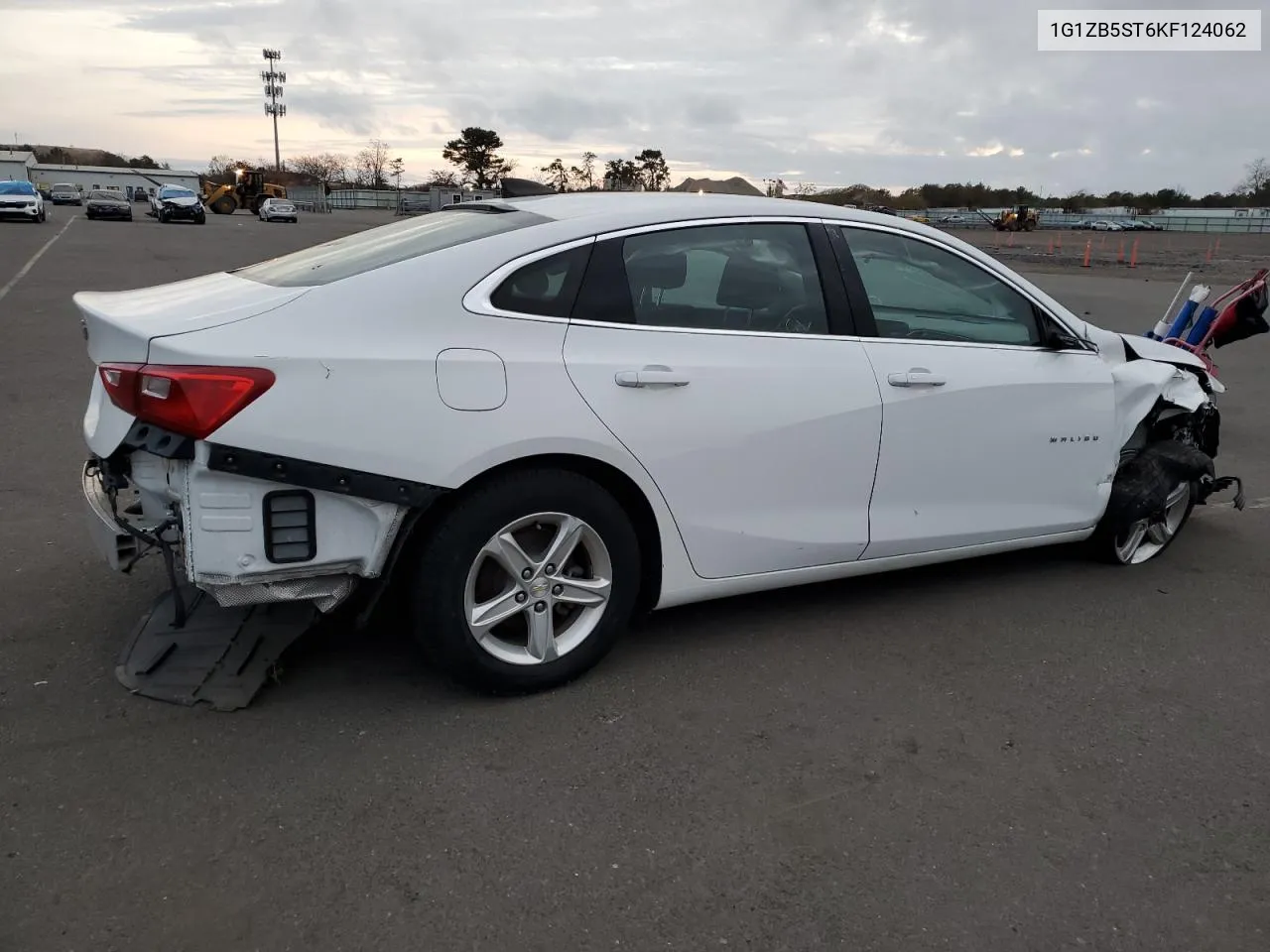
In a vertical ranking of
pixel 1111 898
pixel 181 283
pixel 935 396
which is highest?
pixel 181 283

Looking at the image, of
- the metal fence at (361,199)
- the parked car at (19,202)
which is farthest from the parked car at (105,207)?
the metal fence at (361,199)

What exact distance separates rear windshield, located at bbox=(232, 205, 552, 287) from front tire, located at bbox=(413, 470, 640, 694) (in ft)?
2.90

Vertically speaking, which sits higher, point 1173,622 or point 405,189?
point 405,189

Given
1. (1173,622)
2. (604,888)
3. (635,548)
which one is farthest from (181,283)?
(1173,622)

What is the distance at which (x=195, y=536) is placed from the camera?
9.29ft

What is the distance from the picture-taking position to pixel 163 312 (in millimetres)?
3105

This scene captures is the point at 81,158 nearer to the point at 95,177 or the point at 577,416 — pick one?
the point at 95,177

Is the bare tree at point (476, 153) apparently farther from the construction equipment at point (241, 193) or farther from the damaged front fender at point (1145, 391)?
the damaged front fender at point (1145, 391)

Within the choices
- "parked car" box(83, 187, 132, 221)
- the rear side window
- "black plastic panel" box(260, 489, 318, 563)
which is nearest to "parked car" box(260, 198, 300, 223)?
"parked car" box(83, 187, 132, 221)

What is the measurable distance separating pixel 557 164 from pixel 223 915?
36470 millimetres

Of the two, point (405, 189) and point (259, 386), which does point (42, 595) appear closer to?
point (259, 386)

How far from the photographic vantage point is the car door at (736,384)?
10.9ft

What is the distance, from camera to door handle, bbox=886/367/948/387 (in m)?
3.77

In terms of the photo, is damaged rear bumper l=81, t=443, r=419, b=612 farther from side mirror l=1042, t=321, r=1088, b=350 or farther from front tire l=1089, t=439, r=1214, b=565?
front tire l=1089, t=439, r=1214, b=565
